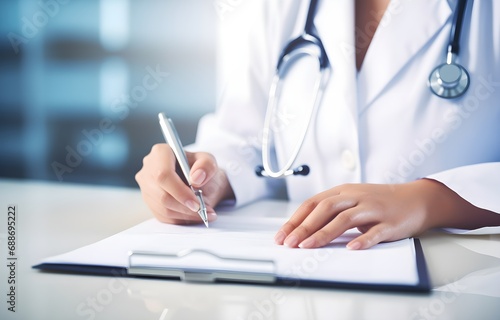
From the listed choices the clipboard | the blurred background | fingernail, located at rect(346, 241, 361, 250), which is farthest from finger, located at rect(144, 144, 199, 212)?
the blurred background

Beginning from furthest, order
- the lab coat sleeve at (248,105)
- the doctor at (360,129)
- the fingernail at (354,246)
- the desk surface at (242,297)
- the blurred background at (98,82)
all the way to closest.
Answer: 1. the blurred background at (98,82)
2. the lab coat sleeve at (248,105)
3. the doctor at (360,129)
4. the fingernail at (354,246)
5. the desk surface at (242,297)

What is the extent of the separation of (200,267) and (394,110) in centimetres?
52

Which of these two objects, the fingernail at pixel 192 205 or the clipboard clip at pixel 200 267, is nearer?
the clipboard clip at pixel 200 267

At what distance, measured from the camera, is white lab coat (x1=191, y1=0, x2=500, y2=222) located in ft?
2.88

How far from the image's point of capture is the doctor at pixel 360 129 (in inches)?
29.2

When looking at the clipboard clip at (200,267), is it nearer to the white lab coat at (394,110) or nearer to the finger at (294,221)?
the finger at (294,221)

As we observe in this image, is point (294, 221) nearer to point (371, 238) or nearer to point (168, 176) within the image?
point (371, 238)

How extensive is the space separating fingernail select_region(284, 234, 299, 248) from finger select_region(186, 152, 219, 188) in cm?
21

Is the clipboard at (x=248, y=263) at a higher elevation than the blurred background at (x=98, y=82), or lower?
lower

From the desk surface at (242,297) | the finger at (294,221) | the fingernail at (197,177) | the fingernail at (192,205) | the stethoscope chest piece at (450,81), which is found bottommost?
the desk surface at (242,297)

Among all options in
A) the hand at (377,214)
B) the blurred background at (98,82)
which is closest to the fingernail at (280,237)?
the hand at (377,214)

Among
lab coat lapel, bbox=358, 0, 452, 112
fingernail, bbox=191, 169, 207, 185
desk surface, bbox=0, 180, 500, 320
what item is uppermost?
lab coat lapel, bbox=358, 0, 452, 112

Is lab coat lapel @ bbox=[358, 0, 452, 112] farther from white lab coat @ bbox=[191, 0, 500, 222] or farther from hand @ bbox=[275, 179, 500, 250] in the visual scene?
hand @ bbox=[275, 179, 500, 250]

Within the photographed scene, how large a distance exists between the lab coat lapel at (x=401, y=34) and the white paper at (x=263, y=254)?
0.34 m
